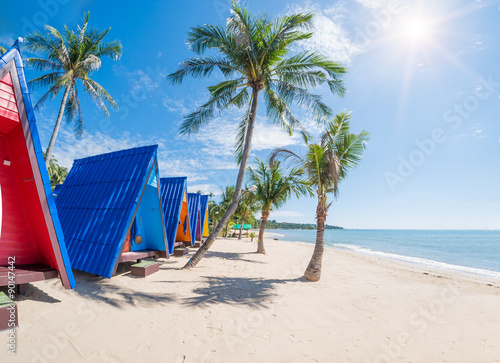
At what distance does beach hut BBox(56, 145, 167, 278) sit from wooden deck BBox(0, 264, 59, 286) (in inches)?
55.6

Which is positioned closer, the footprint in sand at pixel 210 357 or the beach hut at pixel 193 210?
the footprint in sand at pixel 210 357

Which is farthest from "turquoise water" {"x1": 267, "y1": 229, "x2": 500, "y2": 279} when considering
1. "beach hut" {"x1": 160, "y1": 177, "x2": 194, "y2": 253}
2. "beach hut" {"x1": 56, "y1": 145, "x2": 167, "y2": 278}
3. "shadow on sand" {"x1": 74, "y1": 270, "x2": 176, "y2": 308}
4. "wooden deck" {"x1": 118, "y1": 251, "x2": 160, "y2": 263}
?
"beach hut" {"x1": 56, "y1": 145, "x2": 167, "y2": 278}

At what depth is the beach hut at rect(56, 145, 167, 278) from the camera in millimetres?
6047

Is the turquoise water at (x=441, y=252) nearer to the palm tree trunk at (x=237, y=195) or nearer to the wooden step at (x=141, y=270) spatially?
the palm tree trunk at (x=237, y=195)

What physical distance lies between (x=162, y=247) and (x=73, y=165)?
5194mm

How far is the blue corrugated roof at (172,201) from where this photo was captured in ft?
34.0

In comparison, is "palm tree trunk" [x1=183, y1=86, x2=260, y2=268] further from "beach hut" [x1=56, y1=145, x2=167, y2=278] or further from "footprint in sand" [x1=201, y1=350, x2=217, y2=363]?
"footprint in sand" [x1=201, y1=350, x2=217, y2=363]

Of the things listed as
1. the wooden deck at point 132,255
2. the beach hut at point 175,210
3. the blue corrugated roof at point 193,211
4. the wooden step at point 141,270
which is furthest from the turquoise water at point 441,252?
the wooden deck at point 132,255

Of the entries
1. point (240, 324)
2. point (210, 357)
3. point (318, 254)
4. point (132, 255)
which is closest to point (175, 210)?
point (132, 255)

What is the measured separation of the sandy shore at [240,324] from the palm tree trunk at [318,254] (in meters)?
0.86

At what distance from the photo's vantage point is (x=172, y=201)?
37.3 feet

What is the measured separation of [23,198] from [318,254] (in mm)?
8479

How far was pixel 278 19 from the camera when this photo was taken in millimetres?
8977

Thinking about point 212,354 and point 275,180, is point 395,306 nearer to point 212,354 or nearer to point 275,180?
point 212,354
